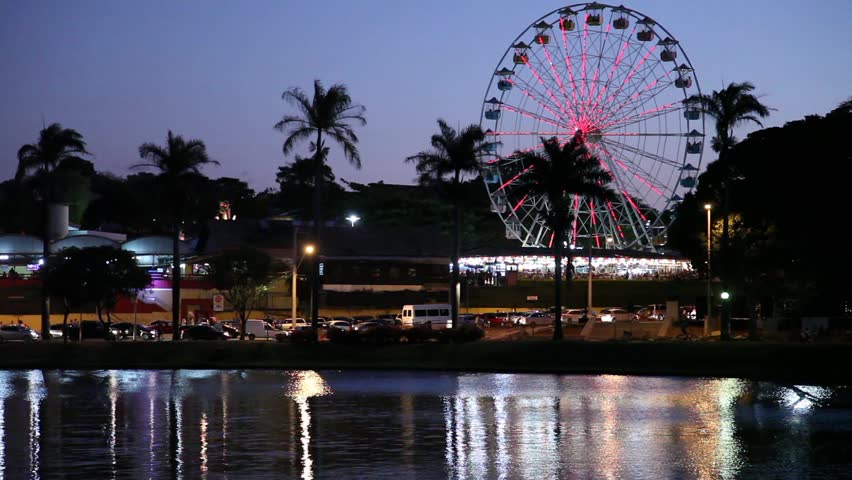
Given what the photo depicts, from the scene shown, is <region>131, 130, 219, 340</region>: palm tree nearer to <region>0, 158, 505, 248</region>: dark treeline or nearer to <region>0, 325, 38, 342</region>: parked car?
<region>0, 325, 38, 342</region>: parked car

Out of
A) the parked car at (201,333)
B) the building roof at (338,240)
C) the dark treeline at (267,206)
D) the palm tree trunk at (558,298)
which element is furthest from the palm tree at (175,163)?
the dark treeline at (267,206)

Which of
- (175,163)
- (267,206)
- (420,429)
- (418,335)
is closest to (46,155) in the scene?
(175,163)

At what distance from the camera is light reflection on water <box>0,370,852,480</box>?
23609mm

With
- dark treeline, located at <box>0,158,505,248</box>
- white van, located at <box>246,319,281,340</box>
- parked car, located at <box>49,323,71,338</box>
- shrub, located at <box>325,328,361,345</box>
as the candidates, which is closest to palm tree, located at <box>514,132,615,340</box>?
shrub, located at <box>325,328,361,345</box>

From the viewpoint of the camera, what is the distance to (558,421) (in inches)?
1244

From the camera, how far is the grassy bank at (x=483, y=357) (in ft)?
158

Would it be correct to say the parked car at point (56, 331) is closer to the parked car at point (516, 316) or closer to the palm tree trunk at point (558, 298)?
the parked car at point (516, 316)

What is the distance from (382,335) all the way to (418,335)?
1.65 meters

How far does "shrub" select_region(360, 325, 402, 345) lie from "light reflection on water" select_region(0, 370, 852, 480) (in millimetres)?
9590

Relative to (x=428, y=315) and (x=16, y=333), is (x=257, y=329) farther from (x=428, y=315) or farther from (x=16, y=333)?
(x=16, y=333)

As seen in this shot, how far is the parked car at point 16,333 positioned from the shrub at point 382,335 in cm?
2440

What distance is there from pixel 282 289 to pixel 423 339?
49.5 m

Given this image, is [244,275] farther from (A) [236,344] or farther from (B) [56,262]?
(A) [236,344]

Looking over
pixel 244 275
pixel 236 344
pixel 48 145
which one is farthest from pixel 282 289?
pixel 236 344
